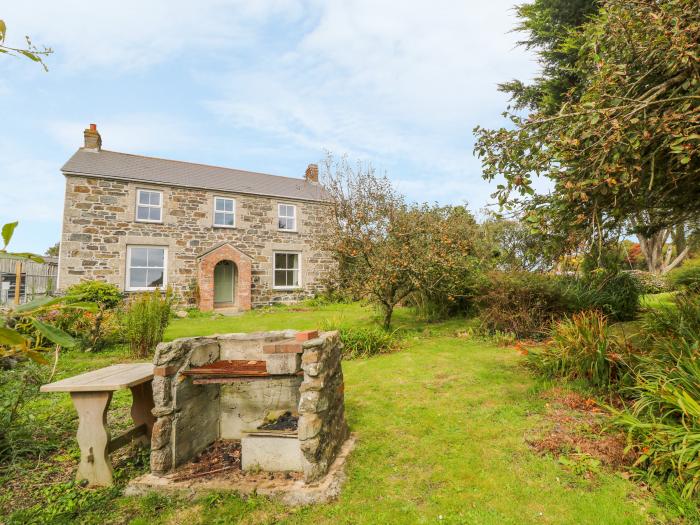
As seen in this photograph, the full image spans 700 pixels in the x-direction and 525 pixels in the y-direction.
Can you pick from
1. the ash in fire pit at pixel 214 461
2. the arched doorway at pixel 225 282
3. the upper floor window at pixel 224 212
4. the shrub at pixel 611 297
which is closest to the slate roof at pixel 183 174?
the upper floor window at pixel 224 212

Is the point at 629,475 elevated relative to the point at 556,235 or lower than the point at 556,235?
lower

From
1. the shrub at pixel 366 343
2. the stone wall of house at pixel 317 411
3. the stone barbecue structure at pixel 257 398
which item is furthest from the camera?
the shrub at pixel 366 343

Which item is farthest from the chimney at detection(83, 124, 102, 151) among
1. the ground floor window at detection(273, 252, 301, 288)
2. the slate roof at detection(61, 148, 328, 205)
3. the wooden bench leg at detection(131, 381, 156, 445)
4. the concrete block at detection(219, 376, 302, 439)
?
the concrete block at detection(219, 376, 302, 439)

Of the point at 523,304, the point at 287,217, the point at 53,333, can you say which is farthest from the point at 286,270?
the point at 53,333

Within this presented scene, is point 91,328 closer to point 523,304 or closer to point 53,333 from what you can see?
point 53,333

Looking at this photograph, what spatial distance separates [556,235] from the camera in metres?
5.27

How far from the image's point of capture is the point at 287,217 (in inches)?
771

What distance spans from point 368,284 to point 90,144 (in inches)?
623

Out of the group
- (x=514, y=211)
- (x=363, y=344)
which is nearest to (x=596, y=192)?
(x=514, y=211)

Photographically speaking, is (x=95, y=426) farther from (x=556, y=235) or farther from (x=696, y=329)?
(x=696, y=329)

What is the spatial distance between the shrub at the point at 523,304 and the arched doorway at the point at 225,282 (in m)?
12.8

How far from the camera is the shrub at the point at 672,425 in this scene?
3.07 m

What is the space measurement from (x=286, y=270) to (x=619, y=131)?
17.0 metres

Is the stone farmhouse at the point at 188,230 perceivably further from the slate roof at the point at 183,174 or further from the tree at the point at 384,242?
the tree at the point at 384,242
